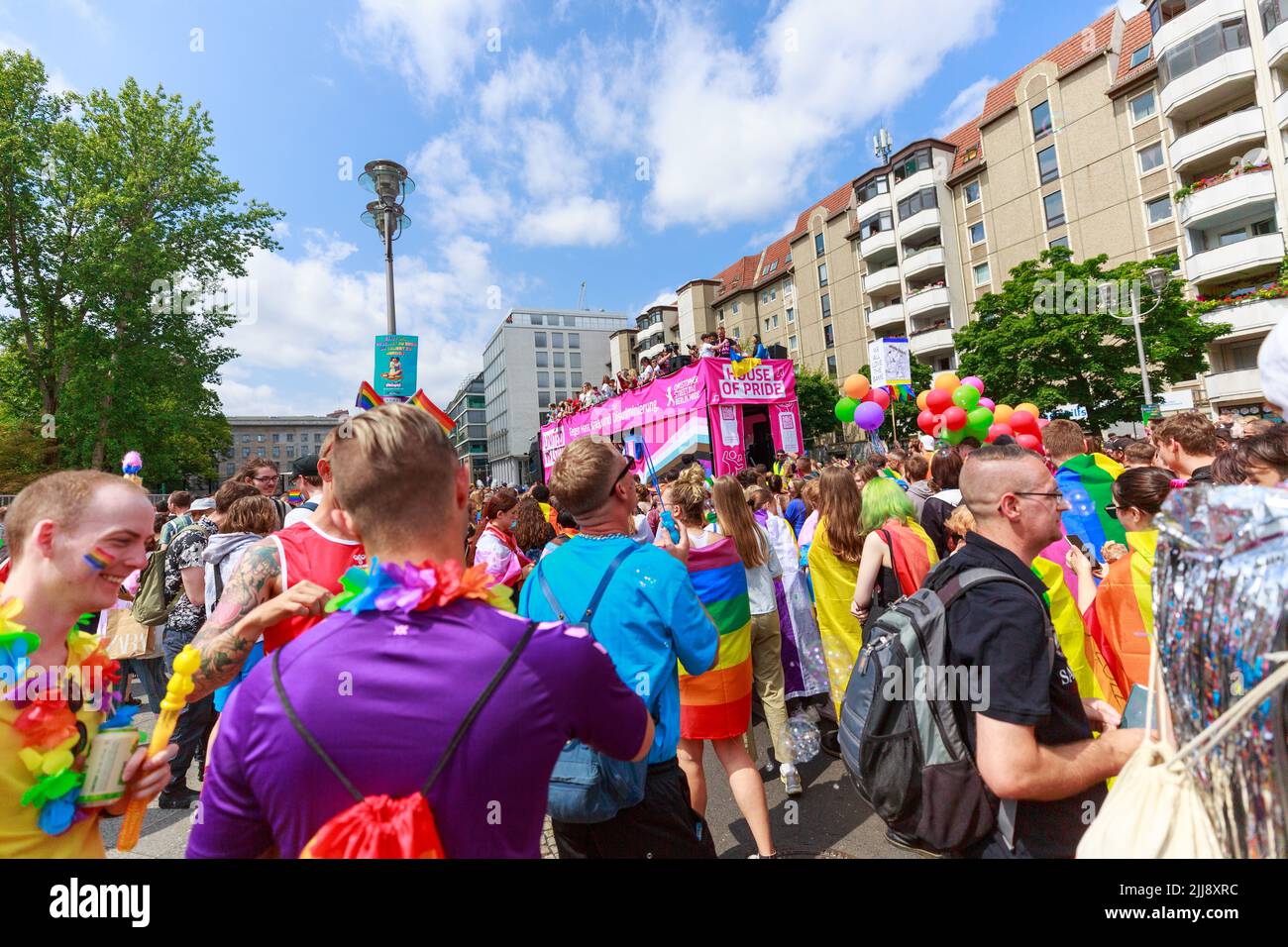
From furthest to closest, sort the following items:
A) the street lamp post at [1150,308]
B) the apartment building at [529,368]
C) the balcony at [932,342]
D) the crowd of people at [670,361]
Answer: the apartment building at [529,368], the balcony at [932,342], the street lamp post at [1150,308], the crowd of people at [670,361]

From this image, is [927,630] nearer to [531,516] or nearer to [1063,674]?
[1063,674]

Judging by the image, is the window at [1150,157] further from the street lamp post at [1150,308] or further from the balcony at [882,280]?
the balcony at [882,280]

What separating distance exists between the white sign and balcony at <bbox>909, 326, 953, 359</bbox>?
2456cm

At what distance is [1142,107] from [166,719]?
125ft

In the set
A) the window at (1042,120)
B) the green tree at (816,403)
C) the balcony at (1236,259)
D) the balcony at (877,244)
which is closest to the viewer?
the balcony at (1236,259)

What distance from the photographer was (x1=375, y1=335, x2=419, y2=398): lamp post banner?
667 centimetres

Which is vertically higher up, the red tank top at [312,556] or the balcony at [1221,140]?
the balcony at [1221,140]

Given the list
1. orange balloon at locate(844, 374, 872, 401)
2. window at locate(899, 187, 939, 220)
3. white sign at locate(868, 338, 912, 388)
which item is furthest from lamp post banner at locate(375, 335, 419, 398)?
window at locate(899, 187, 939, 220)

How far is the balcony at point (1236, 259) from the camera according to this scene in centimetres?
2289

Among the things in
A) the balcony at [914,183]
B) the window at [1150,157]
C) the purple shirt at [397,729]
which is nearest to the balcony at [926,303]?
the balcony at [914,183]

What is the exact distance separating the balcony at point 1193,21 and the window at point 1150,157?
337 cm

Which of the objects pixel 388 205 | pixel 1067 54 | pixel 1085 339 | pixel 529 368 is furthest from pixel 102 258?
pixel 529 368

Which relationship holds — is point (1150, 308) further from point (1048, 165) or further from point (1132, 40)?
point (1132, 40)
